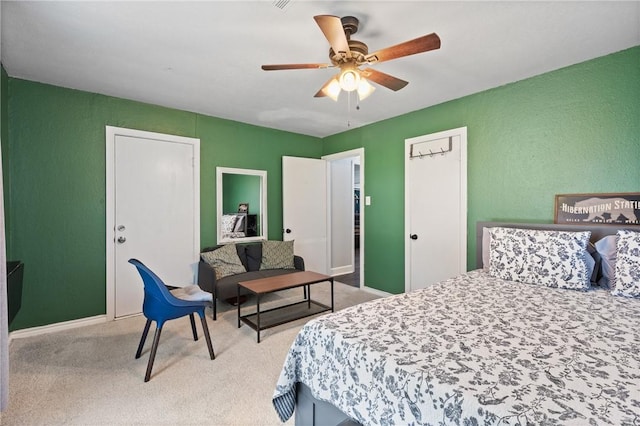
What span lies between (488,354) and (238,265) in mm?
3095

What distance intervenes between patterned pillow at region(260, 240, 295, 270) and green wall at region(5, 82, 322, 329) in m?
1.79

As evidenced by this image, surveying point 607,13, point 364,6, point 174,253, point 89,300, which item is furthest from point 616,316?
point 89,300

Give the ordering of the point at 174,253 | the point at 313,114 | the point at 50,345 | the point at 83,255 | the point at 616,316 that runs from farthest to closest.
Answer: the point at 313,114, the point at 174,253, the point at 83,255, the point at 50,345, the point at 616,316

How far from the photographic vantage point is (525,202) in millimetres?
2922

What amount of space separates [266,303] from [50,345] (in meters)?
2.04

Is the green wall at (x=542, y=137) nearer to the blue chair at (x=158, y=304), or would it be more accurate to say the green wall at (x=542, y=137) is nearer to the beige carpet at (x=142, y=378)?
the beige carpet at (x=142, y=378)

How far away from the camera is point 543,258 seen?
Answer: 231cm

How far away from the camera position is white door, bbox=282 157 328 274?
467cm

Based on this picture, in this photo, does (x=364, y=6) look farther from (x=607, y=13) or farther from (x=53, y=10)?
(x=53, y=10)

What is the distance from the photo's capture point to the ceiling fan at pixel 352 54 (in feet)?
5.45

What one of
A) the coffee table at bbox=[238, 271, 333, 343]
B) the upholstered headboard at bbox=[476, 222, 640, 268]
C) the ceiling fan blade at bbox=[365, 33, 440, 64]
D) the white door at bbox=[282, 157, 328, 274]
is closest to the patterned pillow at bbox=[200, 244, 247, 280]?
the coffee table at bbox=[238, 271, 333, 343]

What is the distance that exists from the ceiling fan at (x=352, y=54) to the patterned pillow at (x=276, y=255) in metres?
2.40

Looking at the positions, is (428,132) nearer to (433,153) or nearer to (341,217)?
(433,153)

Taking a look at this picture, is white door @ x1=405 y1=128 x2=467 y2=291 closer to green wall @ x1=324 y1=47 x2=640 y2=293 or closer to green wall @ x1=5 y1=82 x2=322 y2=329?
green wall @ x1=324 y1=47 x2=640 y2=293
